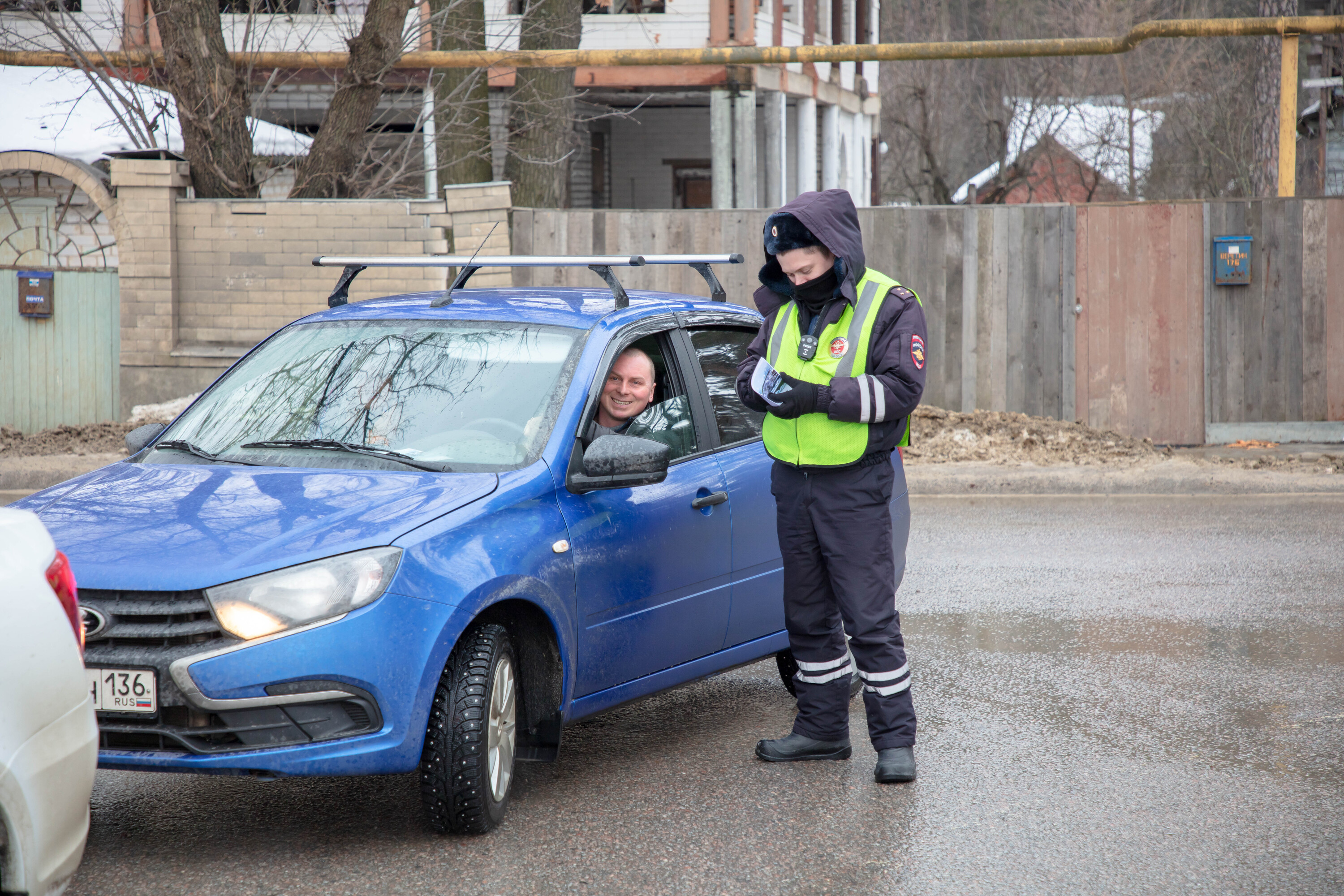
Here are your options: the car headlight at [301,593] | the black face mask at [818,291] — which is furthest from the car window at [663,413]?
the car headlight at [301,593]

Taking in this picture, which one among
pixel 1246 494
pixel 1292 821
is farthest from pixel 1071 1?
pixel 1292 821

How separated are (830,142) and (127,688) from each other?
86.6 ft

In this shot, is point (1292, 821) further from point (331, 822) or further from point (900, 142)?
point (900, 142)

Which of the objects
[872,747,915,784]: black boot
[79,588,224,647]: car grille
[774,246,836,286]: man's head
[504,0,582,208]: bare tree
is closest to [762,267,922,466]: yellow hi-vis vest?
[774,246,836,286]: man's head

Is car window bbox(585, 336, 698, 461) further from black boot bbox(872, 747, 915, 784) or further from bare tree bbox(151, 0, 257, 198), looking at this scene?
bare tree bbox(151, 0, 257, 198)

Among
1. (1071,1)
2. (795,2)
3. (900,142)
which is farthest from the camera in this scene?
(900,142)

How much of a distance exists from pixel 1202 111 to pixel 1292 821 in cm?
2778

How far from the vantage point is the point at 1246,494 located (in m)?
11.2

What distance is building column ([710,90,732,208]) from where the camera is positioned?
22.3 metres

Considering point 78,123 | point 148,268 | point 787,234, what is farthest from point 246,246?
point 787,234

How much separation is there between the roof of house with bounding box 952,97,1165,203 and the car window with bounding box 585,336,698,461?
27.6m

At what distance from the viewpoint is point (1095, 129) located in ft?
114

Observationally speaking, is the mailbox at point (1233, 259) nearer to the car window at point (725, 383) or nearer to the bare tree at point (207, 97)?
the car window at point (725, 383)

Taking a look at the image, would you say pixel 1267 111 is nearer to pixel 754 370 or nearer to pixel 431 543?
pixel 754 370
